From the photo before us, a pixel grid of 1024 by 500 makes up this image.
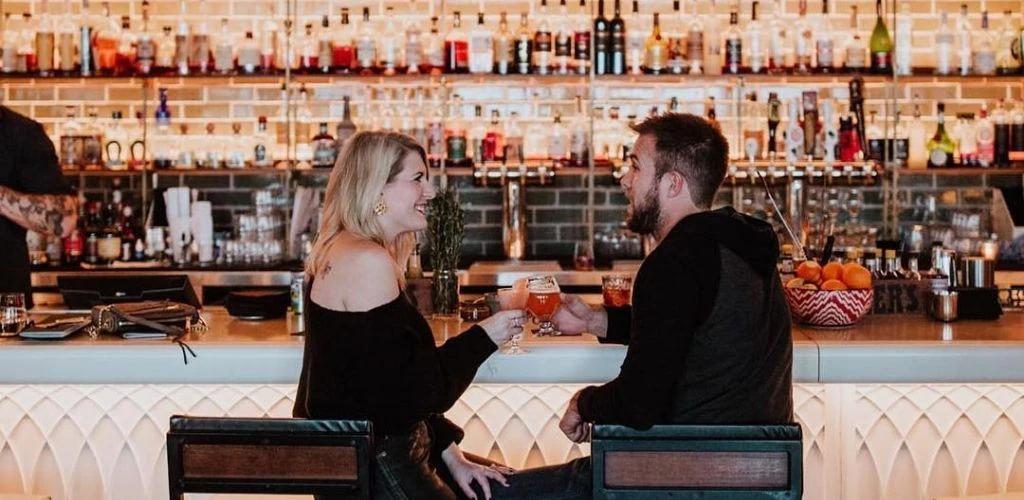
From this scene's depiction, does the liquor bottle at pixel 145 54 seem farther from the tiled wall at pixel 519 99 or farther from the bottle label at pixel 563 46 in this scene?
the bottle label at pixel 563 46

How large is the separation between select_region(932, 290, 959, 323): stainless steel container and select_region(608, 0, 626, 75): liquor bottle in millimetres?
2506

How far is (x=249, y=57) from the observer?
564 cm

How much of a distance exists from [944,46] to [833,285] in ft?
9.64

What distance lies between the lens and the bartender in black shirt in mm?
4242

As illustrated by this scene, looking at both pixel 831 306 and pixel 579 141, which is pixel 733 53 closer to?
pixel 579 141

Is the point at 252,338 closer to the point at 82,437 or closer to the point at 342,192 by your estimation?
the point at 82,437

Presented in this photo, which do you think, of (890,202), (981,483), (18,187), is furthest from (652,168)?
(890,202)

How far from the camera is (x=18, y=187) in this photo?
4332mm

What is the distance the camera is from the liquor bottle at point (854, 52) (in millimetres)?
5574

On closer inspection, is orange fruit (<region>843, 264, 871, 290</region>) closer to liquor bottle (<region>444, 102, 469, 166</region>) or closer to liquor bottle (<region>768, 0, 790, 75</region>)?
liquor bottle (<region>768, 0, 790, 75</region>)

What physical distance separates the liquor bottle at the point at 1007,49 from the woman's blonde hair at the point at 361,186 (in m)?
4.03

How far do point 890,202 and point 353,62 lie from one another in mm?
2720

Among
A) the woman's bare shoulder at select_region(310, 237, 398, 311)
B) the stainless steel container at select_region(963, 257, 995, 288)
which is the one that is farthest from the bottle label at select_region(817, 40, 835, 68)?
the woman's bare shoulder at select_region(310, 237, 398, 311)

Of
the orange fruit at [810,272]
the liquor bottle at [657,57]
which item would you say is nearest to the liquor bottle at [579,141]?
the liquor bottle at [657,57]
